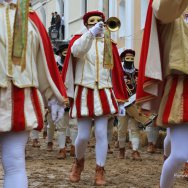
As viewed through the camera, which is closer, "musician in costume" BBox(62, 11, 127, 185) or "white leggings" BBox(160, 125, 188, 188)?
"white leggings" BBox(160, 125, 188, 188)

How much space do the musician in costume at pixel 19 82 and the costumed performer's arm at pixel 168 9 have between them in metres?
0.84

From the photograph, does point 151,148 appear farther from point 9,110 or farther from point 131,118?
point 9,110

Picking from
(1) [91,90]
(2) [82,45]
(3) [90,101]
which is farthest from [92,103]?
(2) [82,45]

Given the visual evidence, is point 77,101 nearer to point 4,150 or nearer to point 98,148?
point 98,148

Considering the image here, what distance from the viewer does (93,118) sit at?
243 inches

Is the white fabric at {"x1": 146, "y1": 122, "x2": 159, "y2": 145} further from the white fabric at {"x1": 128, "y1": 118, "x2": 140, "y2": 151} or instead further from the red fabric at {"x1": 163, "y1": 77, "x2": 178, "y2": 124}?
the red fabric at {"x1": 163, "y1": 77, "x2": 178, "y2": 124}

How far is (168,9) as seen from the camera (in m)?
3.89

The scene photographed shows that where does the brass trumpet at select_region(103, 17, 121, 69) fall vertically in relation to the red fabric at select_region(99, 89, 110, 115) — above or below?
above

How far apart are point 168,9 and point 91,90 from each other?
2378mm

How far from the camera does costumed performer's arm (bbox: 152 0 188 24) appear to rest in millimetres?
3844

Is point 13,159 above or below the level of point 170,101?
below

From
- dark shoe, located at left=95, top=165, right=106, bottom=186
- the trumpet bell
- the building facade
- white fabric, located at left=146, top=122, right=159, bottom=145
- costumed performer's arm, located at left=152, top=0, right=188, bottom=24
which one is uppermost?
the building facade

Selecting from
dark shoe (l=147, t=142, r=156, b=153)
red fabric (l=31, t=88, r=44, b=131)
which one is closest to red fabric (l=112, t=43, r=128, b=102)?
red fabric (l=31, t=88, r=44, b=131)

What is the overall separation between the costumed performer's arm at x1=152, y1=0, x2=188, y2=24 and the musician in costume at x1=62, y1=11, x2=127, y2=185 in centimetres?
193
